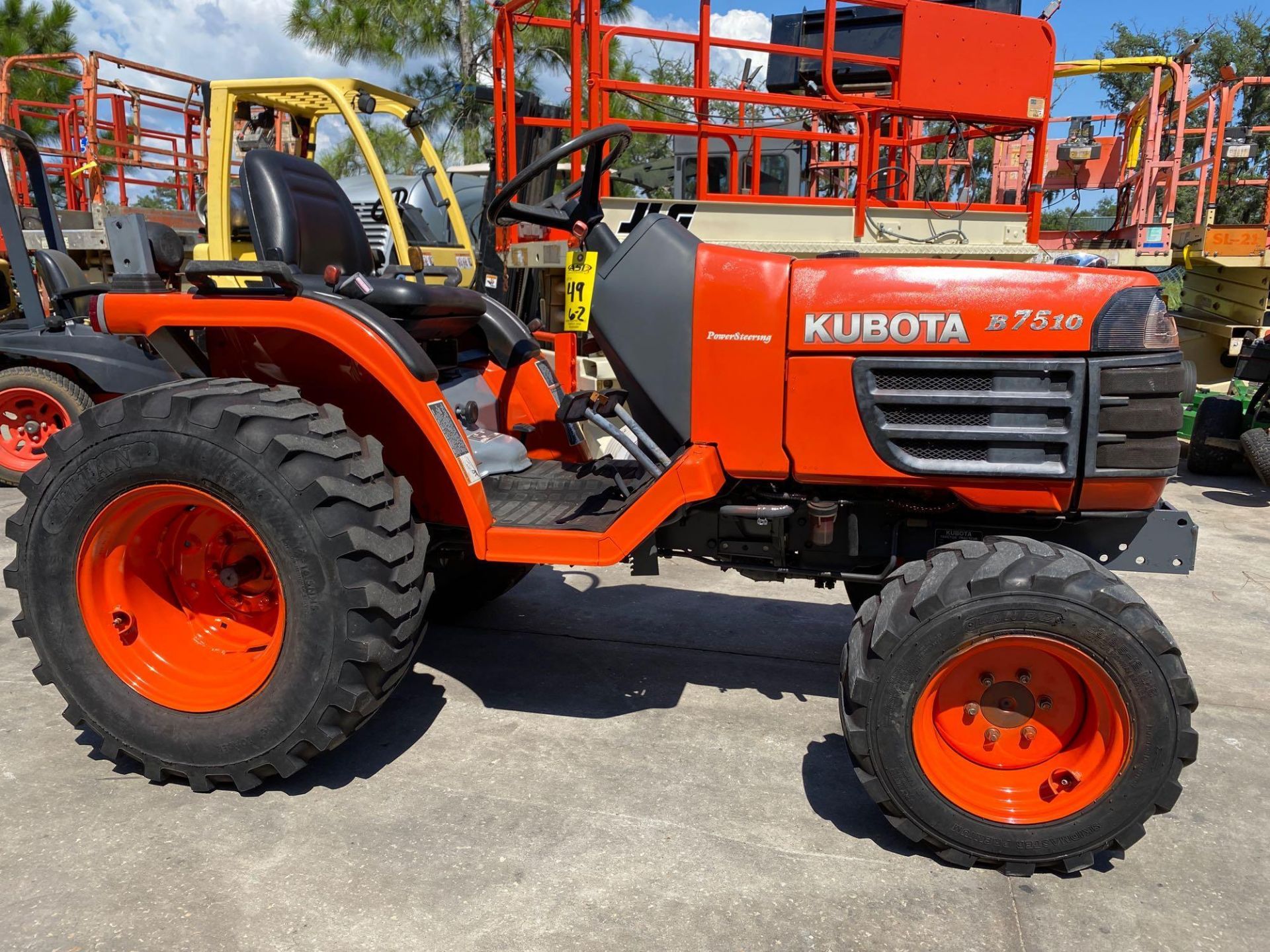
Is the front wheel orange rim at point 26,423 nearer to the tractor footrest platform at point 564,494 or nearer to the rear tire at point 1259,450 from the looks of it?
the tractor footrest platform at point 564,494

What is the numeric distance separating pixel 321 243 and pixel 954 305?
94.4 inches

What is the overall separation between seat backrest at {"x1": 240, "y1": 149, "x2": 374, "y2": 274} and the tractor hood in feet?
6.29

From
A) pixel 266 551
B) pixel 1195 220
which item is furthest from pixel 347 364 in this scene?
pixel 1195 220

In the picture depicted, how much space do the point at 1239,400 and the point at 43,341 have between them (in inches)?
331

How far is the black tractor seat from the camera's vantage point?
297 cm

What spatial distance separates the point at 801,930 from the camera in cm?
204

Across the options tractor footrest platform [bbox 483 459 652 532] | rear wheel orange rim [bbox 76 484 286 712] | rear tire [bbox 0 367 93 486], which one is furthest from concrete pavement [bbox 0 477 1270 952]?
rear tire [bbox 0 367 93 486]

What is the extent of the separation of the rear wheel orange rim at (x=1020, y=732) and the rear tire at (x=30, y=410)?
5571 millimetres

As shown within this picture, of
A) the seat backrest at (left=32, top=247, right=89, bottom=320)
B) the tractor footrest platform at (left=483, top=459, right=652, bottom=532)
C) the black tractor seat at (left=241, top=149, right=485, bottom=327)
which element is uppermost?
the black tractor seat at (left=241, top=149, right=485, bottom=327)

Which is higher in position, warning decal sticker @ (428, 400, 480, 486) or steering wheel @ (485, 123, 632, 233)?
steering wheel @ (485, 123, 632, 233)

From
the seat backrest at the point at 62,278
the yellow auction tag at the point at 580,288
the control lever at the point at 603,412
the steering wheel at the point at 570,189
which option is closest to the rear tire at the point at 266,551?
the control lever at the point at 603,412

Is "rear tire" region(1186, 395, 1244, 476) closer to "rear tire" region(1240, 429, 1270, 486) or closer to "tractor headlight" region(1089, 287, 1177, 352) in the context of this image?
"rear tire" region(1240, 429, 1270, 486)

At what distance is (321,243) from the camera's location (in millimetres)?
3551

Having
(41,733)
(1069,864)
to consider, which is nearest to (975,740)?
(1069,864)
